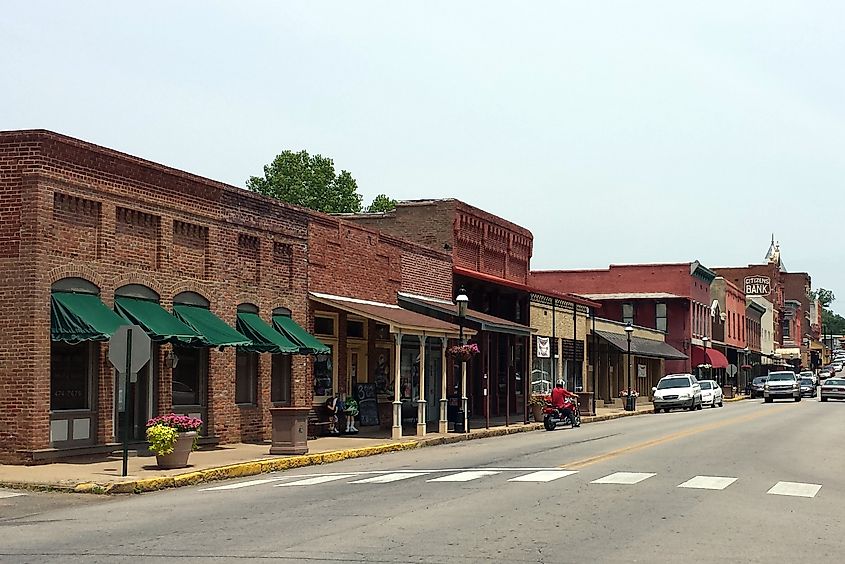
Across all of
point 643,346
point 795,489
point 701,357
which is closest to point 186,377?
point 795,489

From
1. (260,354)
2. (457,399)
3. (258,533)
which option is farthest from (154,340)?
(457,399)

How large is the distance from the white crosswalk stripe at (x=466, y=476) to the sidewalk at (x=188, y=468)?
14.2ft

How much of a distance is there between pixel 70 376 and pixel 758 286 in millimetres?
120094

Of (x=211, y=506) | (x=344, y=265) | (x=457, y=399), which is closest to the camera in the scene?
(x=211, y=506)

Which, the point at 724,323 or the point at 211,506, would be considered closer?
the point at 211,506

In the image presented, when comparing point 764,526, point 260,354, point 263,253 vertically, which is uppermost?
point 263,253

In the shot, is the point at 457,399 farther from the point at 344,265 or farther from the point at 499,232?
the point at 499,232

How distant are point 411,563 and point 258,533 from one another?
2.65 meters

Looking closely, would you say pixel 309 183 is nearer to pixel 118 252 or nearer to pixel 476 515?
pixel 118 252

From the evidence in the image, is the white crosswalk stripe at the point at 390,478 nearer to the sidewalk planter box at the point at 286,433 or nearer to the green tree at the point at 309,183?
the sidewalk planter box at the point at 286,433

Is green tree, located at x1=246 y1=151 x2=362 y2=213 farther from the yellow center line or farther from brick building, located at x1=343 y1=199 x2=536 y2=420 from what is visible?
the yellow center line

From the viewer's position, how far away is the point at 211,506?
15.4m

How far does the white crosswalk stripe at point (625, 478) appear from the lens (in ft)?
59.0

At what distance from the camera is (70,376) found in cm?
2200
